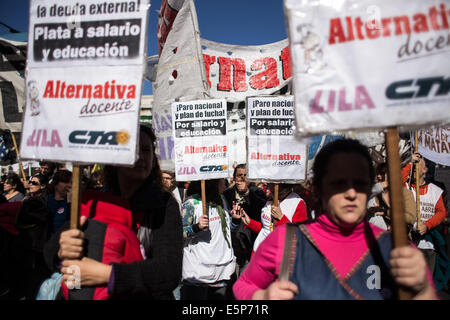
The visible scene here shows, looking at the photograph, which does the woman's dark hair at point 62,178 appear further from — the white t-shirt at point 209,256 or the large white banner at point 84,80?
the large white banner at point 84,80

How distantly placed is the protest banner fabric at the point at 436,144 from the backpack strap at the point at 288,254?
13.1ft

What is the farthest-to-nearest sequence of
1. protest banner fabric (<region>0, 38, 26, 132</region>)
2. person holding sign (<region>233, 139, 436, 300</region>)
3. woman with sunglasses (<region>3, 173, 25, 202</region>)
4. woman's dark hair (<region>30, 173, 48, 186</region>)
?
woman's dark hair (<region>30, 173, 48, 186</region>) < woman with sunglasses (<region>3, 173, 25, 202</region>) < protest banner fabric (<region>0, 38, 26, 132</region>) < person holding sign (<region>233, 139, 436, 300</region>)

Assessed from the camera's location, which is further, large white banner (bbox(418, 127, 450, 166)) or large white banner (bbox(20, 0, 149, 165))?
large white banner (bbox(418, 127, 450, 166))

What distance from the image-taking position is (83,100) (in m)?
1.67

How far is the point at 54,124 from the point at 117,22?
2.27ft

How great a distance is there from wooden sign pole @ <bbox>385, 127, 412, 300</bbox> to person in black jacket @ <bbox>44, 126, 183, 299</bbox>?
118cm

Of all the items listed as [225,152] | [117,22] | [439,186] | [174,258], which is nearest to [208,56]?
[225,152]

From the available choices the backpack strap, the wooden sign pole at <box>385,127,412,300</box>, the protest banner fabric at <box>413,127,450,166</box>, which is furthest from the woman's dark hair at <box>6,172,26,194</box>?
the protest banner fabric at <box>413,127,450,166</box>

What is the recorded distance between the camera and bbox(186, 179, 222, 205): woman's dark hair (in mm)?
4137

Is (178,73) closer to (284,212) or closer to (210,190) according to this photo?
(210,190)

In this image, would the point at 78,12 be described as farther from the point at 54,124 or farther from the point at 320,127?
the point at 320,127

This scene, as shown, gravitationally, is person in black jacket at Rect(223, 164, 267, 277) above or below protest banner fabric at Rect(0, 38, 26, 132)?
below

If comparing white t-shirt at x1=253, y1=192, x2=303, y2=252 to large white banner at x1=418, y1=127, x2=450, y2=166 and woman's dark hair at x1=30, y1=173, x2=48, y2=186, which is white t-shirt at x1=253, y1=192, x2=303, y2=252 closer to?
large white banner at x1=418, y1=127, x2=450, y2=166

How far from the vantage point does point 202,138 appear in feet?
13.6
